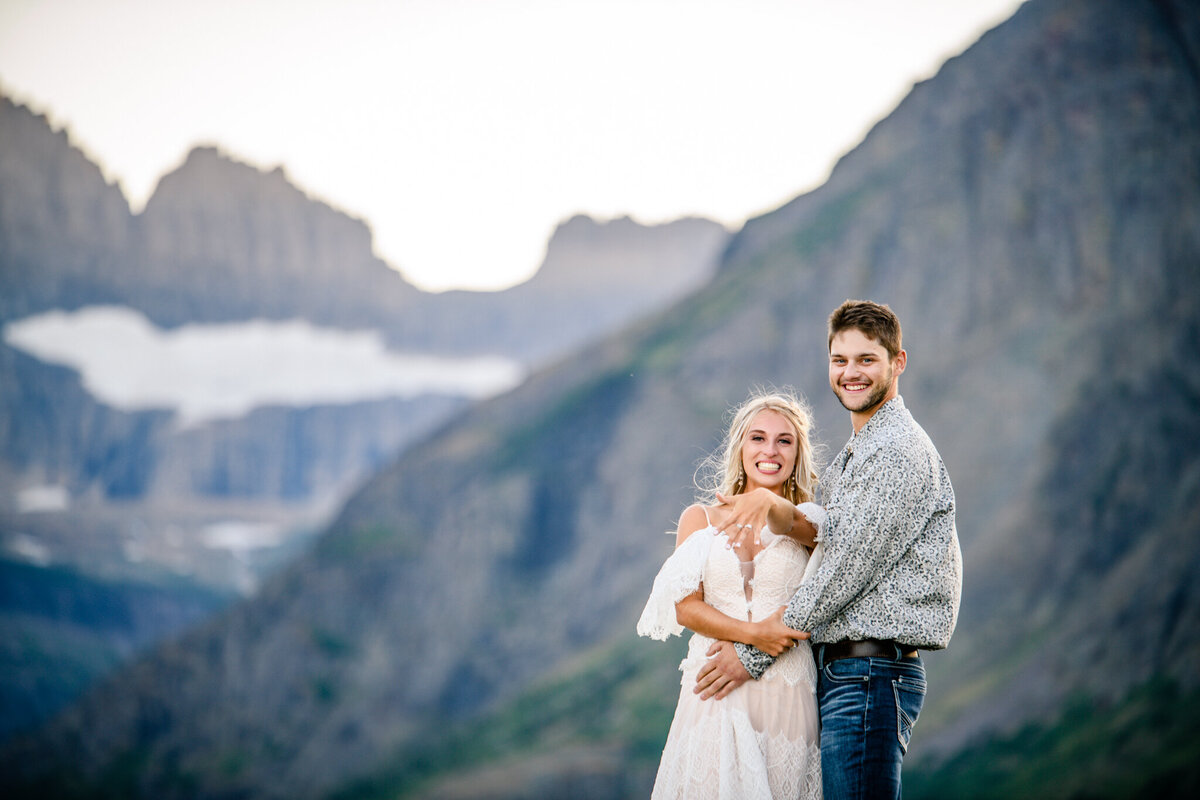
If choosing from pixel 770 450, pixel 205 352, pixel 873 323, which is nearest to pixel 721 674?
pixel 770 450

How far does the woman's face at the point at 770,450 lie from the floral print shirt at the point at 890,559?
1.50 feet

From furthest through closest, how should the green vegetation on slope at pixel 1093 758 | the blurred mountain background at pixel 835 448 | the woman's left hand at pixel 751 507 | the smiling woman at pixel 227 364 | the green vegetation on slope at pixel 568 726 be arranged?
the smiling woman at pixel 227 364
the green vegetation on slope at pixel 568 726
the blurred mountain background at pixel 835 448
the green vegetation on slope at pixel 1093 758
the woman's left hand at pixel 751 507

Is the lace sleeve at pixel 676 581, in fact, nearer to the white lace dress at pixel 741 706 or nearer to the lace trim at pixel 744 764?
the white lace dress at pixel 741 706

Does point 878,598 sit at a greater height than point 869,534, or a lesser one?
lesser

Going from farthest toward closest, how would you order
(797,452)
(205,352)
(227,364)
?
1. (205,352)
2. (227,364)
3. (797,452)

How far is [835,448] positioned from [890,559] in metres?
45.2

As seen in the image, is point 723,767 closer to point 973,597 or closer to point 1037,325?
point 973,597

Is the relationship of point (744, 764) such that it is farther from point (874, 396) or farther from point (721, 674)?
point (874, 396)

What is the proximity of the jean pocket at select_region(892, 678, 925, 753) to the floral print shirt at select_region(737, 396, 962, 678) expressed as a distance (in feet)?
0.54

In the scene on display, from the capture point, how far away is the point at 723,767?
5.35 meters

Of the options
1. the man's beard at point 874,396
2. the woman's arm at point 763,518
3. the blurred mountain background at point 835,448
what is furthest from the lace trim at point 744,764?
the blurred mountain background at point 835,448

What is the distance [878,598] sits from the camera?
514cm

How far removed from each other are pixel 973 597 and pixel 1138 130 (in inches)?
893

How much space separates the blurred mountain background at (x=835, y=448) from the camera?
40.5m
